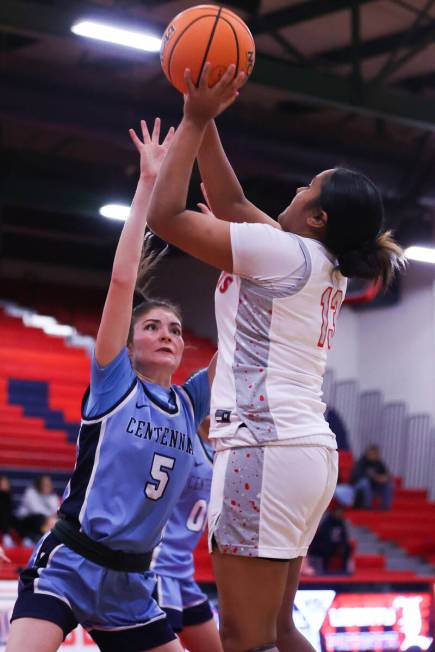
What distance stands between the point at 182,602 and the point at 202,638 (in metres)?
0.19

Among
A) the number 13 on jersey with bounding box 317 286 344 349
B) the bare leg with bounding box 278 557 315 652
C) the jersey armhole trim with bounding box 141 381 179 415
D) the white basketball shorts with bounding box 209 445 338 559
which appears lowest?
the bare leg with bounding box 278 557 315 652

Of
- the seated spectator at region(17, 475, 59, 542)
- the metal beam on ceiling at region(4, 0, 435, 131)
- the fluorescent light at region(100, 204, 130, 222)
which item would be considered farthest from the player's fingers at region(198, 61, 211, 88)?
the fluorescent light at region(100, 204, 130, 222)

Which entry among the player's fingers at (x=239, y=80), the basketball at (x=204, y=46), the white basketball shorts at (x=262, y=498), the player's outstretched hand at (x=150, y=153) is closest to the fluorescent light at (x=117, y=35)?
the player's outstretched hand at (x=150, y=153)

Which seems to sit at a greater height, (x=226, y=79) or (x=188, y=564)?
(x=226, y=79)

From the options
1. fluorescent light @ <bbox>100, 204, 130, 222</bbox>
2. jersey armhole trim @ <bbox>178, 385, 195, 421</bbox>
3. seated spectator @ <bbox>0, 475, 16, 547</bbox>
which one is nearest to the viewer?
jersey armhole trim @ <bbox>178, 385, 195, 421</bbox>

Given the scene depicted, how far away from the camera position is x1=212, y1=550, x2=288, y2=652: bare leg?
9.63 ft

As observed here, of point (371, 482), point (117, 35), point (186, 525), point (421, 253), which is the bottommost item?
point (186, 525)

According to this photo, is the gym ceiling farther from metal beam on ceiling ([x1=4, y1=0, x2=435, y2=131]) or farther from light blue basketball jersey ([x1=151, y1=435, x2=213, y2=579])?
light blue basketball jersey ([x1=151, y1=435, x2=213, y2=579])

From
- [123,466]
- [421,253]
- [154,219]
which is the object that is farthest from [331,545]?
[154,219]

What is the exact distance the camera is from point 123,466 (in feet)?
11.9

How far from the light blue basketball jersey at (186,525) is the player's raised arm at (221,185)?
1907 millimetres

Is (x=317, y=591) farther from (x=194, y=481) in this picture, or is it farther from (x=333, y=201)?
(x=333, y=201)

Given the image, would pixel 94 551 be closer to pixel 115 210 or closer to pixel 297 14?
pixel 297 14

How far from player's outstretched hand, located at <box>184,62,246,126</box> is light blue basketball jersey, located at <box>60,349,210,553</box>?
978 mm
